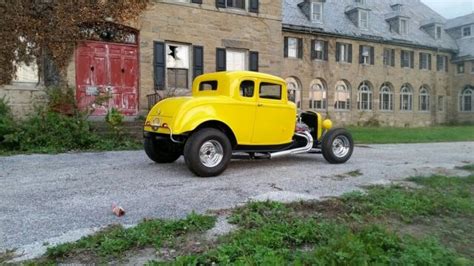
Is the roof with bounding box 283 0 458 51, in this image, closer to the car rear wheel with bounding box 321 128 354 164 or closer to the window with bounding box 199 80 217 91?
the car rear wheel with bounding box 321 128 354 164

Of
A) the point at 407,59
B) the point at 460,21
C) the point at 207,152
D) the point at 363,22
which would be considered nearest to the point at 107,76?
the point at 207,152

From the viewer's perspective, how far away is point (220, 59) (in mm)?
15930

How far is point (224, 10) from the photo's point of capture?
52.2ft

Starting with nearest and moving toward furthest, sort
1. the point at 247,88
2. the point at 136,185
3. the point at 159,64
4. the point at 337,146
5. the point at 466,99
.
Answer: the point at 136,185 → the point at 247,88 → the point at 337,146 → the point at 159,64 → the point at 466,99

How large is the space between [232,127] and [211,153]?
2.05 feet

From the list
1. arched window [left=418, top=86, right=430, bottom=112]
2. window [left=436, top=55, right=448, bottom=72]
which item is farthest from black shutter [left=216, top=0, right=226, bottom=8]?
window [left=436, top=55, right=448, bottom=72]

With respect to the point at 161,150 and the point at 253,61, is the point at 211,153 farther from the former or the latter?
the point at 253,61

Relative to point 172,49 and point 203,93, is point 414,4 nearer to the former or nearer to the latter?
point 172,49

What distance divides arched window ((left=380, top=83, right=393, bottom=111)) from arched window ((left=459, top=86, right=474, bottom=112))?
8.67m

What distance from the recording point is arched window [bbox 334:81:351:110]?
28.5 metres

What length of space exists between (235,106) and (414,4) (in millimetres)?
36632

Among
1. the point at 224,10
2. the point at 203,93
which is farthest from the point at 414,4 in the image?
the point at 203,93

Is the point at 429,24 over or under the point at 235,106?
over

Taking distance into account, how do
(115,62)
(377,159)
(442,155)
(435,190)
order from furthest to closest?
(115,62) < (442,155) < (377,159) < (435,190)
